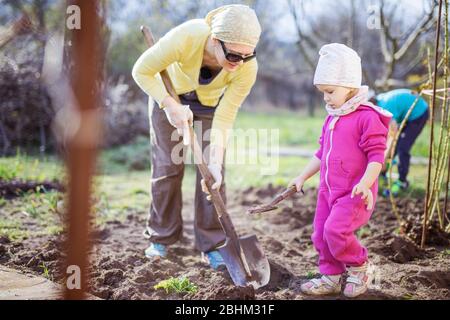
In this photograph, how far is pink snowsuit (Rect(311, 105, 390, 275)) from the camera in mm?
2562

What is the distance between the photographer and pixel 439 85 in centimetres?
565

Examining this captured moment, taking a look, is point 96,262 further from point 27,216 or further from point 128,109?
point 128,109

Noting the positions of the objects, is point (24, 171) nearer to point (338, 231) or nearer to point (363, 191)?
point (338, 231)

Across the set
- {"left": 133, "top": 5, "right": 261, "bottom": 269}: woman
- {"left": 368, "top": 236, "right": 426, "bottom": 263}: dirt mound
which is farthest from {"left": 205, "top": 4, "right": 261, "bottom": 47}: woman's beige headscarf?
{"left": 368, "top": 236, "right": 426, "bottom": 263}: dirt mound

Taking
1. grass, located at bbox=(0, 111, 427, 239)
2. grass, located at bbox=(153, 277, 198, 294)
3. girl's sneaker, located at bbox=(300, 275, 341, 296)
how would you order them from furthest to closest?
grass, located at bbox=(0, 111, 427, 239)
grass, located at bbox=(153, 277, 198, 294)
girl's sneaker, located at bbox=(300, 275, 341, 296)

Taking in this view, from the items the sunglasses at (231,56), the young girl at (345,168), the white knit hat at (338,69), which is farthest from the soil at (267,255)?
the sunglasses at (231,56)

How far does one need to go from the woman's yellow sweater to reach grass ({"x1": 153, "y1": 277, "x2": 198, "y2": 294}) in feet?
3.00

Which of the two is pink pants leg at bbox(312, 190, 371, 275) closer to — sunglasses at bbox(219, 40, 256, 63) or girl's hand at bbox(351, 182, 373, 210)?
girl's hand at bbox(351, 182, 373, 210)

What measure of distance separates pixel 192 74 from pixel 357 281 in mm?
1584

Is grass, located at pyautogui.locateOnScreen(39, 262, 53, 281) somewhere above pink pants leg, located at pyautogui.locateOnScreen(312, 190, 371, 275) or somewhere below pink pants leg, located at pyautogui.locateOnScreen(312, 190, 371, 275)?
below

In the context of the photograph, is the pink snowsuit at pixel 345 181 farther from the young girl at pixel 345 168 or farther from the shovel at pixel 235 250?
the shovel at pixel 235 250

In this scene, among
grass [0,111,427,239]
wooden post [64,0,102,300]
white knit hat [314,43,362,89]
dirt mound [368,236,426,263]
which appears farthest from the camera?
grass [0,111,427,239]

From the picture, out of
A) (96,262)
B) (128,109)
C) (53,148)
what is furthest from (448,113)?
(128,109)

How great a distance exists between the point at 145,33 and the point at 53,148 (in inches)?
178
